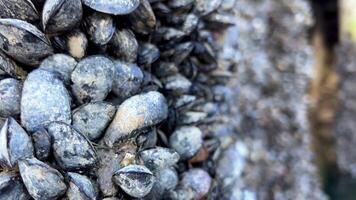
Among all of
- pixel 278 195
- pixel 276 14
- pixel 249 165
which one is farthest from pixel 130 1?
pixel 276 14

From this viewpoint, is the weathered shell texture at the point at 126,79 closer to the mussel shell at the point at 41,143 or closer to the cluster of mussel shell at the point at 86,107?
the cluster of mussel shell at the point at 86,107

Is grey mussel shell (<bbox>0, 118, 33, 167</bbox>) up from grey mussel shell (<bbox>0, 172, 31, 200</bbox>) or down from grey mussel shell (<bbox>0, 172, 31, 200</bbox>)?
up

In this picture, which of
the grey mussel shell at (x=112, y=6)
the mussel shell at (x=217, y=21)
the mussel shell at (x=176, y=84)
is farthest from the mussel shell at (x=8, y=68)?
the mussel shell at (x=217, y=21)

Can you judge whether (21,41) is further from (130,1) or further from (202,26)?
(202,26)

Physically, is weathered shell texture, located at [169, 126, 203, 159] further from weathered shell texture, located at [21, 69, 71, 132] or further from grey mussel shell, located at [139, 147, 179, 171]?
weathered shell texture, located at [21, 69, 71, 132]

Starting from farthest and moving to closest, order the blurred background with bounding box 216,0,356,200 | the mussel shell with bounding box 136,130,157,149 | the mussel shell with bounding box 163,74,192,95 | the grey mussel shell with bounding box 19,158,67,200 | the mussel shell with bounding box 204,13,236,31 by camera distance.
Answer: the blurred background with bounding box 216,0,356,200 → the mussel shell with bounding box 204,13,236,31 → the mussel shell with bounding box 163,74,192,95 → the mussel shell with bounding box 136,130,157,149 → the grey mussel shell with bounding box 19,158,67,200

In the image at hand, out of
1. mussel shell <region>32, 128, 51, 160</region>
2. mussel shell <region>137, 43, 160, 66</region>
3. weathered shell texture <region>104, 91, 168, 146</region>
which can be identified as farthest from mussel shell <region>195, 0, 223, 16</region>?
mussel shell <region>32, 128, 51, 160</region>
